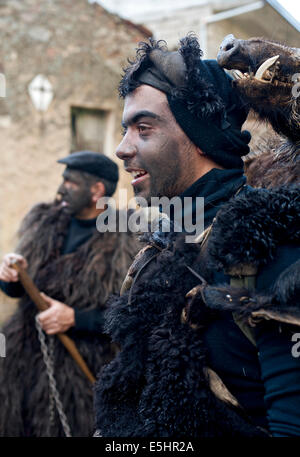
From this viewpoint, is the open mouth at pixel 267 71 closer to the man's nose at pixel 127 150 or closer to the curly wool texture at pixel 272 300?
the man's nose at pixel 127 150

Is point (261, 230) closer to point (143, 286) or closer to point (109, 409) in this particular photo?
point (143, 286)

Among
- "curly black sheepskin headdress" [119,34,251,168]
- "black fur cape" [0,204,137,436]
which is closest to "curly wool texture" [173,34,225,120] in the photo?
"curly black sheepskin headdress" [119,34,251,168]

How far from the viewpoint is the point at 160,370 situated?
4.33ft

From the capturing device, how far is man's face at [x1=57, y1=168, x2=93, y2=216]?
11.9 feet

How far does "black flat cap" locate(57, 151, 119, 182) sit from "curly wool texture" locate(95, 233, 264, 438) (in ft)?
7.30

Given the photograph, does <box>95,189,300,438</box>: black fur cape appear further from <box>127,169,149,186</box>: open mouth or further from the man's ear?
the man's ear

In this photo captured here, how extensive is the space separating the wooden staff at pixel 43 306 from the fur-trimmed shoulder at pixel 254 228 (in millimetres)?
2121

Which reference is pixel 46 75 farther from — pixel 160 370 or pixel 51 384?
pixel 160 370

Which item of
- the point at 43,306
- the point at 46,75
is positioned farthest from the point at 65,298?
the point at 46,75

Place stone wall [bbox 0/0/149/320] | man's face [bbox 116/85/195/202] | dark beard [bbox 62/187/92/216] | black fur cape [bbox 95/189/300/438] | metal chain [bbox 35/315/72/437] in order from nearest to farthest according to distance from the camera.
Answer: black fur cape [bbox 95/189/300/438] → man's face [bbox 116/85/195/202] → metal chain [bbox 35/315/72/437] → dark beard [bbox 62/187/92/216] → stone wall [bbox 0/0/149/320]

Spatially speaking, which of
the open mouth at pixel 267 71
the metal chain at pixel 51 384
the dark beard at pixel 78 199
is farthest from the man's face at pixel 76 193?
the open mouth at pixel 267 71

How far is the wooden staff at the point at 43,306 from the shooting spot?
3.19 metres

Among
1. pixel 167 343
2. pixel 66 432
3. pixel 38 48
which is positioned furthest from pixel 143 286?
pixel 38 48

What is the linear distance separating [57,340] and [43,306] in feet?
0.77
